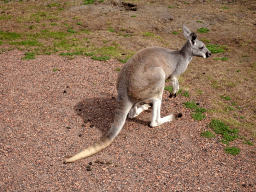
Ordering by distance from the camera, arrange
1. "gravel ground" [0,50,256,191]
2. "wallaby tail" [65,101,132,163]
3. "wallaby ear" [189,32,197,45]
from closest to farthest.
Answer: "gravel ground" [0,50,256,191] → "wallaby tail" [65,101,132,163] → "wallaby ear" [189,32,197,45]

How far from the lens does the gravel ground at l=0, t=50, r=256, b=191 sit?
5.04 meters

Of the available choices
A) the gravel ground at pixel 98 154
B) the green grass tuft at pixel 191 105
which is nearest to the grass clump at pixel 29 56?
the gravel ground at pixel 98 154

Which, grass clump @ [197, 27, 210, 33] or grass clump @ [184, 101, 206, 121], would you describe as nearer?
grass clump @ [184, 101, 206, 121]

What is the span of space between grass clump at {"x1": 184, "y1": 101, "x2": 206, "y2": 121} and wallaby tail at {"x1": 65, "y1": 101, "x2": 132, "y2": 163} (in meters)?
2.27

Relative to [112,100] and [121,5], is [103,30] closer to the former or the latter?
[121,5]

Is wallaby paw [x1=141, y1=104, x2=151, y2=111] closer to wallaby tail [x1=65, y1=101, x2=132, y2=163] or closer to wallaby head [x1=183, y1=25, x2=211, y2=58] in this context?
wallaby tail [x1=65, y1=101, x2=132, y2=163]

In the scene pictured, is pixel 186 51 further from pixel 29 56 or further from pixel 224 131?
pixel 29 56

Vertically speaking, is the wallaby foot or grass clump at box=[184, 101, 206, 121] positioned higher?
the wallaby foot

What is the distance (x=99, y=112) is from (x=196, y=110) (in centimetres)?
295

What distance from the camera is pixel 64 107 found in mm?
7301

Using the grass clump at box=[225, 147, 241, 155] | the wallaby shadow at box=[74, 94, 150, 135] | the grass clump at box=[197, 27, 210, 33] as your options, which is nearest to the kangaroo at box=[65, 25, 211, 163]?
the wallaby shadow at box=[74, 94, 150, 135]

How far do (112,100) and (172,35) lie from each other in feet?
21.9

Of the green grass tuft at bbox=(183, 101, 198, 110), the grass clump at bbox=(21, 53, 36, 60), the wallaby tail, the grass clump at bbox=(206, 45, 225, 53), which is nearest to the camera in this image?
the wallaby tail

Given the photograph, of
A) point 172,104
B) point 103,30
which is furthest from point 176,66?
point 103,30
